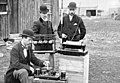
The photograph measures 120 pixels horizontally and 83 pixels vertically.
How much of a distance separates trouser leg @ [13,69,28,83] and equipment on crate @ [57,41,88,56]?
4.81ft

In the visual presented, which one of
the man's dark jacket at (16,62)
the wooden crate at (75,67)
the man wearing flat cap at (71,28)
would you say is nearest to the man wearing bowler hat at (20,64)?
the man's dark jacket at (16,62)

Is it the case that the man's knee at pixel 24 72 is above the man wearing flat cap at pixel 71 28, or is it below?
below

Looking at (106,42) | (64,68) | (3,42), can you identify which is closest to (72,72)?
(64,68)

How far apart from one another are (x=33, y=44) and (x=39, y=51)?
24 cm

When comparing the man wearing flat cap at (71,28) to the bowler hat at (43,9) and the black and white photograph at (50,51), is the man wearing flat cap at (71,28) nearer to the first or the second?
the black and white photograph at (50,51)

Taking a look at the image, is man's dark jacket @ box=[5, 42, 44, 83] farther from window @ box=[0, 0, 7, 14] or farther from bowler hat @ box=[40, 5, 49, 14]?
window @ box=[0, 0, 7, 14]

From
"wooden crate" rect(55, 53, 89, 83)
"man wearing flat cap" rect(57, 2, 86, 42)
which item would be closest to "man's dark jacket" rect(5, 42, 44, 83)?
"wooden crate" rect(55, 53, 89, 83)

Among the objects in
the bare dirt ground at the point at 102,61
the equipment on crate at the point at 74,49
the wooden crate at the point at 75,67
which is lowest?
the bare dirt ground at the point at 102,61

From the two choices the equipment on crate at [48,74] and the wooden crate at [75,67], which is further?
the wooden crate at [75,67]

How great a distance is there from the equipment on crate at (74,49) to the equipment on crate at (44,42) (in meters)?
0.43

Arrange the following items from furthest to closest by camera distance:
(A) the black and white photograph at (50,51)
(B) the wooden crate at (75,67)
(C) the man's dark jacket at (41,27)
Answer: (C) the man's dark jacket at (41,27) < (B) the wooden crate at (75,67) < (A) the black and white photograph at (50,51)

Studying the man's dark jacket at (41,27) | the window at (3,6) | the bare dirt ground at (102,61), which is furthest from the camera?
the window at (3,6)

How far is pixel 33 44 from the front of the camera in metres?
7.55

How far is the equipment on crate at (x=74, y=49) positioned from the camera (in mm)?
6898
